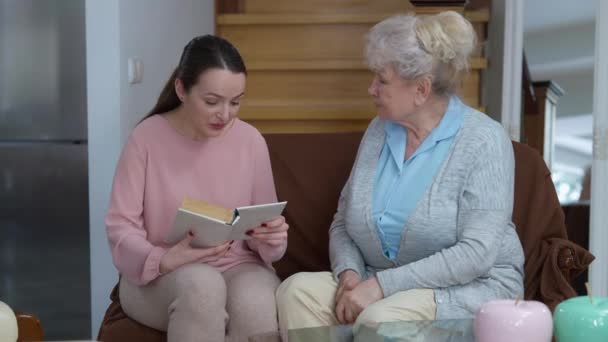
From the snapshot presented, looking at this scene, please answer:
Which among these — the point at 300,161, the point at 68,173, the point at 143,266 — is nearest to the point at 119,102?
the point at 68,173

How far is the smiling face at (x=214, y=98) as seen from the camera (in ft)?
8.89

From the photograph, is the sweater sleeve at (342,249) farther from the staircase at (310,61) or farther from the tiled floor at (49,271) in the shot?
the staircase at (310,61)

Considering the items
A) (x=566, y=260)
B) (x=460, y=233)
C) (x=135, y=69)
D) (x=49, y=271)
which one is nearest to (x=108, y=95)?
(x=135, y=69)

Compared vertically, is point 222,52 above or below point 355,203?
above

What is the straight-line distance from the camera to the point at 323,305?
269cm

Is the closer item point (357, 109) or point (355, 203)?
point (355, 203)

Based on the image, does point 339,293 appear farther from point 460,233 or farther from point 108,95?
point 108,95

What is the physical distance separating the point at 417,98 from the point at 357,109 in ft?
4.59

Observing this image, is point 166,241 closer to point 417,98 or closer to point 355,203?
point 355,203

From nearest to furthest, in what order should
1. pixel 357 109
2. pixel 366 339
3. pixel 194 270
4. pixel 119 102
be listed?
pixel 366 339
pixel 194 270
pixel 119 102
pixel 357 109

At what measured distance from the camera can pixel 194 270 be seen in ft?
8.65

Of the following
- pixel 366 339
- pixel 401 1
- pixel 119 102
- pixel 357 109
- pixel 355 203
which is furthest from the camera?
pixel 401 1

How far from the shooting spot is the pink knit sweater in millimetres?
2752

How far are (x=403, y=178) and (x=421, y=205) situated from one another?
107 mm
